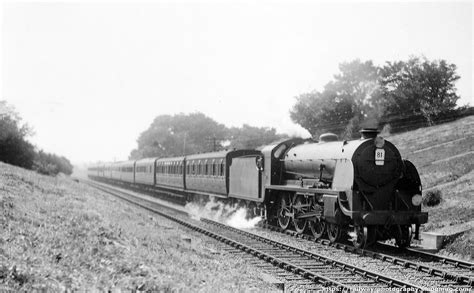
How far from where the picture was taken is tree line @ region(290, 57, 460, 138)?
4022 centimetres

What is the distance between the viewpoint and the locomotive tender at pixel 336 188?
12578 mm

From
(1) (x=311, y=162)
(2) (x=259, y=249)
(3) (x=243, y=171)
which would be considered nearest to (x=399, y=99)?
(3) (x=243, y=171)

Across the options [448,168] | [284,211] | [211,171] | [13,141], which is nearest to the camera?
[284,211]

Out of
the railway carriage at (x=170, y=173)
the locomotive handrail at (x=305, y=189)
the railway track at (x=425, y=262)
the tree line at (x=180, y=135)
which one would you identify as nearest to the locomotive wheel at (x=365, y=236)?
the railway track at (x=425, y=262)

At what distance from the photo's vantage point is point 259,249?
1261 cm

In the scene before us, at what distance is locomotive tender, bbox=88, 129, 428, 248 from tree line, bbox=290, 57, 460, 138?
21558 millimetres

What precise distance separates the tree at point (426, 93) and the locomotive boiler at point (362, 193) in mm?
28107

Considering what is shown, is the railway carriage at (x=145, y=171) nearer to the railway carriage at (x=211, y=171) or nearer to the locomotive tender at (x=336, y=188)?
the railway carriage at (x=211, y=171)

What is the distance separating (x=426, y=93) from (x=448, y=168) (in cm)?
1827

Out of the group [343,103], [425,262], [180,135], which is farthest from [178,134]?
[425,262]

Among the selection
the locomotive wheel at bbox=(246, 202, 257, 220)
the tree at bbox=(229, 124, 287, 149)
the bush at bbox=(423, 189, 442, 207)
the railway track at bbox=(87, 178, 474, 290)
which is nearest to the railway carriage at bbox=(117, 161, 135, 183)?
the tree at bbox=(229, 124, 287, 149)

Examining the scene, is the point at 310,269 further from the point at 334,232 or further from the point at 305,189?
the point at 305,189

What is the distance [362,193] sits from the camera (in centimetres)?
1265

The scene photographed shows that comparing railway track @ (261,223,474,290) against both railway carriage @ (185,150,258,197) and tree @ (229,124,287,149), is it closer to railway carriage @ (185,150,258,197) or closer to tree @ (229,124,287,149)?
railway carriage @ (185,150,258,197)
